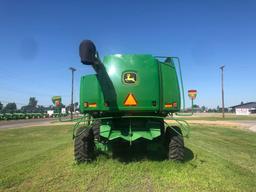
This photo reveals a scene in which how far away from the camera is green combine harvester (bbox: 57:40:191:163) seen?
6.32m

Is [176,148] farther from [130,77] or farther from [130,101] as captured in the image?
[130,77]

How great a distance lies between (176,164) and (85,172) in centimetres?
213

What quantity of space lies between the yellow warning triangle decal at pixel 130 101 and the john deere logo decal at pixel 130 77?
12.7 inches

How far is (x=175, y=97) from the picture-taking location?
666 centimetres

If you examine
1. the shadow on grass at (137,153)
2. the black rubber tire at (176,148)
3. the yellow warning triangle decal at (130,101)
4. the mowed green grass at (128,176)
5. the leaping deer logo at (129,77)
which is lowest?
the mowed green grass at (128,176)

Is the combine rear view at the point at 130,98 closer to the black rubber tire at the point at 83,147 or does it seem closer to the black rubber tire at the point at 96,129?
the black rubber tire at the point at 83,147

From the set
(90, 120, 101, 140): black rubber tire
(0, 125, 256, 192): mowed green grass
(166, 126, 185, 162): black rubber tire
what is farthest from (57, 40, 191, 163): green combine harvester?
(90, 120, 101, 140): black rubber tire

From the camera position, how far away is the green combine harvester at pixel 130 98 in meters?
6.32

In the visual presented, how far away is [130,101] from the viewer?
630cm

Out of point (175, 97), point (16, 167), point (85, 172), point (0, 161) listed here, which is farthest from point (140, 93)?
point (0, 161)

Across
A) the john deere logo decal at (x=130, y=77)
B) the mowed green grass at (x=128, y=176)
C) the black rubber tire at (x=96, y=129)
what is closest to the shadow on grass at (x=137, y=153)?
the mowed green grass at (x=128, y=176)

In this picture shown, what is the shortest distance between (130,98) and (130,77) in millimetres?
515

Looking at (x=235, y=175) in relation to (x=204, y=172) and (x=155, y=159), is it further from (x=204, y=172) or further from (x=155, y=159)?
(x=155, y=159)

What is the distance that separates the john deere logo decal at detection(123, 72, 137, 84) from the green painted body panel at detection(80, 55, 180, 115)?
54 mm
